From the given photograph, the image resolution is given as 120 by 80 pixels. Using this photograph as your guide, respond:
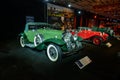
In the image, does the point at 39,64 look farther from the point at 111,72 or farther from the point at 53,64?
the point at 111,72

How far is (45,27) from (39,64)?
7.13 feet

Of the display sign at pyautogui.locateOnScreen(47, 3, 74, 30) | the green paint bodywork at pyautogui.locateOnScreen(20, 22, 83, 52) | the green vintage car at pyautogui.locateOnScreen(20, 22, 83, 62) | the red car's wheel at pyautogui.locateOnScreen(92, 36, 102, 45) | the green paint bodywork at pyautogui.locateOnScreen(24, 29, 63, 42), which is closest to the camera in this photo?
the green vintage car at pyautogui.locateOnScreen(20, 22, 83, 62)

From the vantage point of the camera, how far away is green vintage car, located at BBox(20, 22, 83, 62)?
3.54m

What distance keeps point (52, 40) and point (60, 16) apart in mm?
7365

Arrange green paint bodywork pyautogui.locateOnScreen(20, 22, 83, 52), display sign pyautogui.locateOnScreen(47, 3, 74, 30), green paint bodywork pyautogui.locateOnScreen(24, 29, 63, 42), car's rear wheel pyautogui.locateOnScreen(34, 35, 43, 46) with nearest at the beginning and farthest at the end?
1. green paint bodywork pyautogui.locateOnScreen(20, 22, 83, 52)
2. green paint bodywork pyautogui.locateOnScreen(24, 29, 63, 42)
3. car's rear wheel pyautogui.locateOnScreen(34, 35, 43, 46)
4. display sign pyautogui.locateOnScreen(47, 3, 74, 30)

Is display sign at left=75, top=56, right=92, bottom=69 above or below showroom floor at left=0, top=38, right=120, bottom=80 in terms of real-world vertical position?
above

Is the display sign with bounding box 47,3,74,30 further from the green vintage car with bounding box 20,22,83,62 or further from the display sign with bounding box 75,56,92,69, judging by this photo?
the display sign with bounding box 75,56,92,69

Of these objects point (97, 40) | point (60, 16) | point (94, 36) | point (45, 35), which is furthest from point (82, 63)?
point (60, 16)

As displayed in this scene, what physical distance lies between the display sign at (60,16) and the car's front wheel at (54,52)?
15.4ft

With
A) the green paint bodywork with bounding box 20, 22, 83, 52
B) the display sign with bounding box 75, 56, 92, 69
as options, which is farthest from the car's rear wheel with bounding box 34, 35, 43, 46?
the display sign with bounding box 75, 56, 92, 69

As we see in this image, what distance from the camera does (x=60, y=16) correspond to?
414 inches

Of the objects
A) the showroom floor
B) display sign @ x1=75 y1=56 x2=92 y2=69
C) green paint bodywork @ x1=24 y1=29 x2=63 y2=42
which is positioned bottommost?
the showroom floor

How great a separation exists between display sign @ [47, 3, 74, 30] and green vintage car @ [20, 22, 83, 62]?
360cm

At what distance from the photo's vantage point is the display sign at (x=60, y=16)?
31.1 ft
